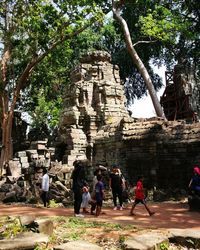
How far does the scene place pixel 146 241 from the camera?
636cm

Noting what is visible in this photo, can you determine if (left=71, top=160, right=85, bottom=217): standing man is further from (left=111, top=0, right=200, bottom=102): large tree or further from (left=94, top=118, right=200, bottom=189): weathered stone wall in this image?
(left=111, top=0, right=200, bottom=102): large tree

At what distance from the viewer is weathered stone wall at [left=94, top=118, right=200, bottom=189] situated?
14.6m

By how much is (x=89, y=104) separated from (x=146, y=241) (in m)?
18.0

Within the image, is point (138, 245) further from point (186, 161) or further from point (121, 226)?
point (186, 161)

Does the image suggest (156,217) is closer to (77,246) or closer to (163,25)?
(77,246)

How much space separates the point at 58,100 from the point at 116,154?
18.1 m

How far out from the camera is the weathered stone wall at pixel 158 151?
1457 cm

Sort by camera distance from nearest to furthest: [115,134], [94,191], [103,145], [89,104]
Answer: [94,191]
[115,134]
[103,145]
[89,104]

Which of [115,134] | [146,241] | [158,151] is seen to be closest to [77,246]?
[146,241]

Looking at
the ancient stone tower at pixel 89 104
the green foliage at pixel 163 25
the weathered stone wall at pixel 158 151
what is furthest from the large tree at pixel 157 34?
the weathered stone wall at pixel 158 151

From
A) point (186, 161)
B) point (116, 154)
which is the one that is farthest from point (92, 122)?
point (186, 161)

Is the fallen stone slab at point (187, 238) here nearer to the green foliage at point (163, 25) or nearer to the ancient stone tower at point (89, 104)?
the ancient stone tower at point (89, 104)

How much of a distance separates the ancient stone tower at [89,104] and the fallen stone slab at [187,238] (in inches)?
601

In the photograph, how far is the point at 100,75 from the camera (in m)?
24.8
